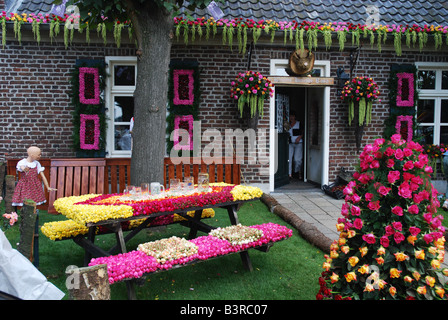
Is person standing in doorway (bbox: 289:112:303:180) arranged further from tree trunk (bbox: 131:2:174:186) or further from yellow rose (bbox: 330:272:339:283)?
yellow rose (bbox: 330:272:339:283)

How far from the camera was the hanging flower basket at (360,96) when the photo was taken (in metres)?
7.45

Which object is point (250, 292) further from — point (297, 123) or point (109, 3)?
point (297, 123)

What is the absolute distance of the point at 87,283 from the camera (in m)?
2.08

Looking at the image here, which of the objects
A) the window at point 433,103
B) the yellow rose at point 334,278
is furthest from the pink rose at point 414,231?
the window at point 433,103

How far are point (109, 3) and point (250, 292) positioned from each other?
11.9 feet

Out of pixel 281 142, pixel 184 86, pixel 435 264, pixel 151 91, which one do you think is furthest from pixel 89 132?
pixel 435 264

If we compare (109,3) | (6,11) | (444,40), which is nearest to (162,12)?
(109,3)

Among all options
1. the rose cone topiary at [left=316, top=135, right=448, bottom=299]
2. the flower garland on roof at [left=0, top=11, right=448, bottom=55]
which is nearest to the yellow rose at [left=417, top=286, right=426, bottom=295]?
the rose cone topiary at [left=316, top=135, right=448, bottom=299]

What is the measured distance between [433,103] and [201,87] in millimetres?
5366

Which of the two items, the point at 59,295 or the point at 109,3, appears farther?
the point at 109,3

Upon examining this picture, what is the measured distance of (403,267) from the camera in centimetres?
241

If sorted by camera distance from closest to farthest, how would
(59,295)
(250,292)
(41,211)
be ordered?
1. (59,295)
2. (250,292)
3. (41,211)

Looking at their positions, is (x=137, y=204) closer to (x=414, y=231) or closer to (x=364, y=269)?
(x=364, y=269)

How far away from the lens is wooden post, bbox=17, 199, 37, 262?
348 cm
